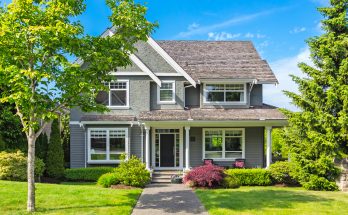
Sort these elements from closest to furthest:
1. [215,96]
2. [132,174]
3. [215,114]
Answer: [132,174] → [215,114] → [215,96]

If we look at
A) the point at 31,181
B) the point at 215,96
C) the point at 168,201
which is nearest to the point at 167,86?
the point at 215,96

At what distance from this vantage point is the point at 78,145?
24.3 meters

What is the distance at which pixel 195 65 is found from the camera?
26.5m

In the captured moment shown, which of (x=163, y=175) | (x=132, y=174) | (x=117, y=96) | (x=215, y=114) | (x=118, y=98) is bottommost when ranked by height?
(x=163, y=175)

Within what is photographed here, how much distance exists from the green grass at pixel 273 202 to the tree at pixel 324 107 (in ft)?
4.75

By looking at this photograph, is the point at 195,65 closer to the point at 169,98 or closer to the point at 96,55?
the point at 169,98

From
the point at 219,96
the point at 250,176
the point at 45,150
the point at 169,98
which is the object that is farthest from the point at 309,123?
the point at 45,150

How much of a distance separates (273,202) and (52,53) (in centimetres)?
1008

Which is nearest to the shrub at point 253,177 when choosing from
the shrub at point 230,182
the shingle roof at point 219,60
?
the shrub at point 230,182

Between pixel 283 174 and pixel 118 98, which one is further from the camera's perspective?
pixel 118 98

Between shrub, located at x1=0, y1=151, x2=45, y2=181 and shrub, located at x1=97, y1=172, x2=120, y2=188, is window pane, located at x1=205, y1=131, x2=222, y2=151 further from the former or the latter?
shrub, located at x1=0, y1=151, x2=45, y2=181

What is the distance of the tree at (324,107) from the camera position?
1823 cm

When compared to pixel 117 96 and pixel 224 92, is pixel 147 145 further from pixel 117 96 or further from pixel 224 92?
pixel 224 92

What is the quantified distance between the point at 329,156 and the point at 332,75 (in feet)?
13.6
